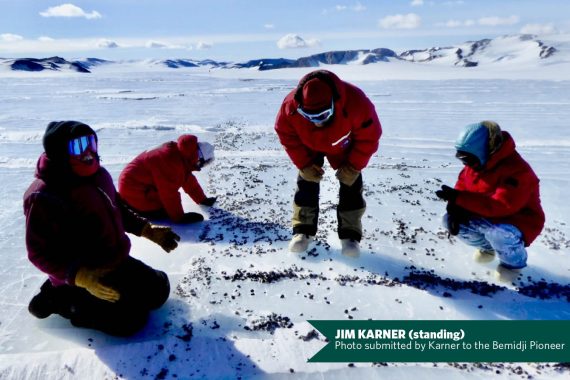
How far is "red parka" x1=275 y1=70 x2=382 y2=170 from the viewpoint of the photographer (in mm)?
2990

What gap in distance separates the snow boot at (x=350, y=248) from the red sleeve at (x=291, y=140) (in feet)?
2.40

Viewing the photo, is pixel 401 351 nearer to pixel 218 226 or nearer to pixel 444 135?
pixel 218 226

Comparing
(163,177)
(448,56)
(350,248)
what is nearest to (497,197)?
(350,248)

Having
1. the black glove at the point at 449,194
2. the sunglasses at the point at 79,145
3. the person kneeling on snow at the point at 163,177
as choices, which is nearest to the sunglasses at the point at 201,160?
the person kneeling on snow at the point at 163,177

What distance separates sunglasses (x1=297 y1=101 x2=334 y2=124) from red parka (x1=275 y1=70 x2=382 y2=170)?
3.9 inches

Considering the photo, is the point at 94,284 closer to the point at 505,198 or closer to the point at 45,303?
the point at 45,303

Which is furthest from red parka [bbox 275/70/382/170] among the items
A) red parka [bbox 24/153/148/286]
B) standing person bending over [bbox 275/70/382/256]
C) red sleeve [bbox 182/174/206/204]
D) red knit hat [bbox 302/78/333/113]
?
red sleeve [bbox 182/174/206/204]

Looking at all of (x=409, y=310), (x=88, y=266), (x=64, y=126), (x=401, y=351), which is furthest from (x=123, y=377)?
(x=409, y=310)

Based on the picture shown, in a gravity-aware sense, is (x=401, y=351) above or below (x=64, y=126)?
below

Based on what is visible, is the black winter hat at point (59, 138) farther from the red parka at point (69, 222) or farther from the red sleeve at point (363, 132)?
the red sleeve at point (363, 132)

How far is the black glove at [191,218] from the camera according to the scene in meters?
4.14

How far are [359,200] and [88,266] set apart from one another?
209cm

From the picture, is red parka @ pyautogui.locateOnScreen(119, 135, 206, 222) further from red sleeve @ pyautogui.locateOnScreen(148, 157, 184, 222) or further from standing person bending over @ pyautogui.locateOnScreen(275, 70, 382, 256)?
standing person bending over @ pyautogui.locateOnScreen(275, 70, 382, 256)

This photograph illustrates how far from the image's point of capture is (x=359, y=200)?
3396mm
